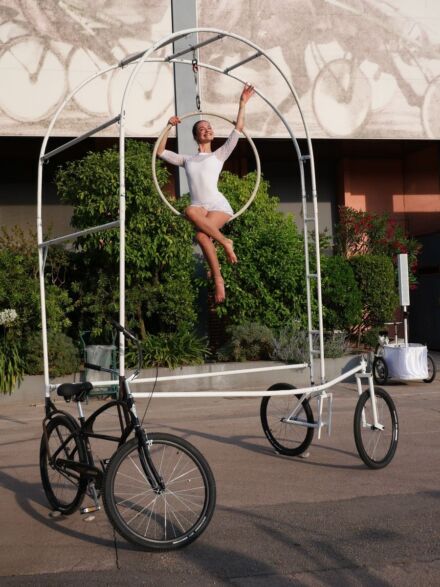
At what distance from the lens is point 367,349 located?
657 inches

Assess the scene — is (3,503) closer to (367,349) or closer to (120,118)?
(120,118)

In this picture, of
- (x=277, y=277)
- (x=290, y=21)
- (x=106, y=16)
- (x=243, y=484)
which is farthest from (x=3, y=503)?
(x=290, y=21)

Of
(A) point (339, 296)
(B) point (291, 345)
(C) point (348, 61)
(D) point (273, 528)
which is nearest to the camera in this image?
(D) point (273, 528)

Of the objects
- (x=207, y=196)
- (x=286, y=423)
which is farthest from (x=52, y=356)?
(x=207, y=196)

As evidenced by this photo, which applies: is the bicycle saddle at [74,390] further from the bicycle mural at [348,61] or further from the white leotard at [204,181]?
the bicycle mural at [348,61]

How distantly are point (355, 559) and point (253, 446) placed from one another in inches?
148

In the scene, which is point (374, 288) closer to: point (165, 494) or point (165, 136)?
point (165, 136)

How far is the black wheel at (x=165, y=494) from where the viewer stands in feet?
16.2

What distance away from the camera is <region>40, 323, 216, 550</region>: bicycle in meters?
5.03

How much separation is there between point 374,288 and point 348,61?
17.2 feet

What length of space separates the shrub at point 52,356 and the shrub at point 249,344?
9.24ft

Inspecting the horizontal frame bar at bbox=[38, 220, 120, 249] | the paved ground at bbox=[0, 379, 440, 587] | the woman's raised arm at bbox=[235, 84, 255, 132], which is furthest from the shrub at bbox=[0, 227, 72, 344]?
the horizontal frame bar at bbox=[38, 220, 120, 249]

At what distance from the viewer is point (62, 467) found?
5738mm

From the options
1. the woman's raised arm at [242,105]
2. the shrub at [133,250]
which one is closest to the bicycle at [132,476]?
the woman's raised arm at [242,105]
